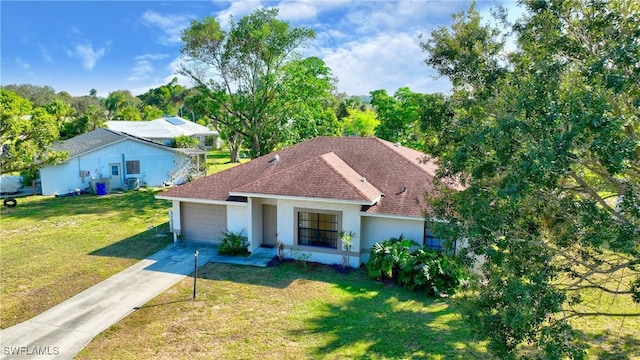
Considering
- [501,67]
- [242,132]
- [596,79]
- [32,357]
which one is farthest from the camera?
[242,132]

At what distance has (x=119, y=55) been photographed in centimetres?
2928

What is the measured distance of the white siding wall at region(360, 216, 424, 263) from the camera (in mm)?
14336

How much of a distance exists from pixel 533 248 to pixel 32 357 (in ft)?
36.0

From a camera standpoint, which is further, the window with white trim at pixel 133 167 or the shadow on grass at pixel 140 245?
the window with white trim at pixel 133 167

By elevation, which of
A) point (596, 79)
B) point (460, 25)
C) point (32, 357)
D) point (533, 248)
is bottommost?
point (32, 357)

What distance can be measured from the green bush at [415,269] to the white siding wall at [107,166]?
24571mm

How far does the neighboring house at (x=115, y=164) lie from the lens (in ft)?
93.1

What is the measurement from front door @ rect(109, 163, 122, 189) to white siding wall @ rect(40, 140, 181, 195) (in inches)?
10.2

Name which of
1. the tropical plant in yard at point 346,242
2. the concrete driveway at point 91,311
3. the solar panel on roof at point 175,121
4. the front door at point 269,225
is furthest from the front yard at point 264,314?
the solar panel on roof at point 175,121

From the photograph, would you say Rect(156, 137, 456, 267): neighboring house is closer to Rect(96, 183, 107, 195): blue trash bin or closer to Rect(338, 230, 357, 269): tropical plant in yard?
Rect(338, 230, 357, 269): tropical plant in yard

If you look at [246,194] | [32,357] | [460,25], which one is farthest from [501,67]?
[32,357]

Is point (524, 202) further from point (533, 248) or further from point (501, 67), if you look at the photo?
point (501, 67)

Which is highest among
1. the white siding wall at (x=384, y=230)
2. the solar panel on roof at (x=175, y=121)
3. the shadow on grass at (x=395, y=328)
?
the solar panel on roof at (x=175, y=121)

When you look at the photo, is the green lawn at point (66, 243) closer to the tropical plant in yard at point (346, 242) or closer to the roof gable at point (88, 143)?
the roof gable at point (88, 143)
